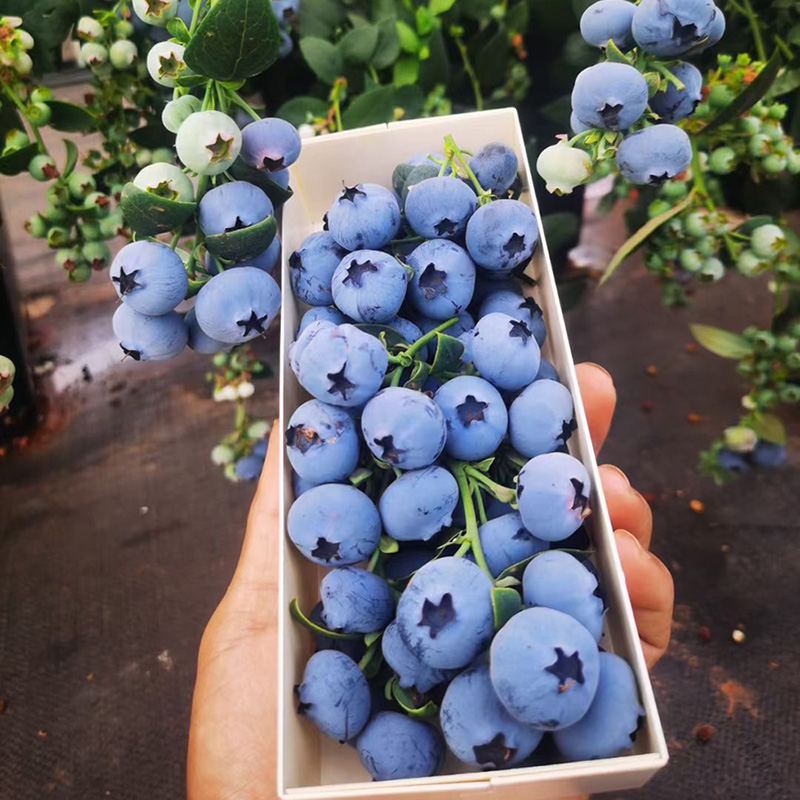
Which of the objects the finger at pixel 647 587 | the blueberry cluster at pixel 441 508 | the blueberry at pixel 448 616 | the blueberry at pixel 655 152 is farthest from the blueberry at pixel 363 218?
the finger at pixel 647 587

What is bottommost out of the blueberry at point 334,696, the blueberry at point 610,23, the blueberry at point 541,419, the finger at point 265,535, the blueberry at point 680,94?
the finger at point 265,535

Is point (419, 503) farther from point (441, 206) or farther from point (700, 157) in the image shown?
point (700, 157)

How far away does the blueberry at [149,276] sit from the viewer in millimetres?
673

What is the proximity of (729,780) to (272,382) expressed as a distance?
1049 millimetres

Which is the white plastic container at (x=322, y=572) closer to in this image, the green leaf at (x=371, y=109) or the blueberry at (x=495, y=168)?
the blueberry at (x=495, y=168)

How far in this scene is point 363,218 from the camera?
73cm

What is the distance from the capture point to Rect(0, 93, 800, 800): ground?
1084 mm

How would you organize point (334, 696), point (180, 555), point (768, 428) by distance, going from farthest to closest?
point (180, 555) < point (768, 428) < point (334, 696)

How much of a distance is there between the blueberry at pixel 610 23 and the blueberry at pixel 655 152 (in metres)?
0.10

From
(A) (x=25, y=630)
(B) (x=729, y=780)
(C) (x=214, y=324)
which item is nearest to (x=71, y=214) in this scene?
(C) (x=214, y=324)

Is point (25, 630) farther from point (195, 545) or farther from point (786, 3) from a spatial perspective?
point (786, 3)

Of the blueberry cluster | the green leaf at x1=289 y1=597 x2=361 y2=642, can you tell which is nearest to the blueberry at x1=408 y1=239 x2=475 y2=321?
the blueberry cluster

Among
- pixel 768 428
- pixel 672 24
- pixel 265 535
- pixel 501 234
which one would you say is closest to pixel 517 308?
pixel 501 234

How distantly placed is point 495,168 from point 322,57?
1.40ft
